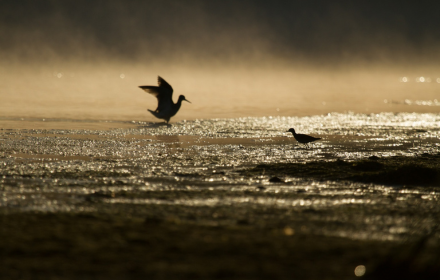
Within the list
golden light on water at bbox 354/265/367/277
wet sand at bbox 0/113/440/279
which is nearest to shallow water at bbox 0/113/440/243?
wet sand at bbox 0/113/440/279

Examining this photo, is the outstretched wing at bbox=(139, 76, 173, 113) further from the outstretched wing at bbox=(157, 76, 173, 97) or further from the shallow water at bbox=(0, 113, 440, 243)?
the shallow water at bbox=(0, 113, 440, 243)

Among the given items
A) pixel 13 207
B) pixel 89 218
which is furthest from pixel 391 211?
pixel 13 207

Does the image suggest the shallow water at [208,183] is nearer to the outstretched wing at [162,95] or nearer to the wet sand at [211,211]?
the wet sand at [211,211]

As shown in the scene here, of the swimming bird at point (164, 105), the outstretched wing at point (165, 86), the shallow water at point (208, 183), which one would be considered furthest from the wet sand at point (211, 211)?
the outstretched wing at point (165, 86)

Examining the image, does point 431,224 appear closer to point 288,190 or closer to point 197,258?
point 288,190

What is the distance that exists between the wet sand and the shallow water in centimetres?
2

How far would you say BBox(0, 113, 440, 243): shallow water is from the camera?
14.9 ft

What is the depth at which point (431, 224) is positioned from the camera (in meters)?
4.35

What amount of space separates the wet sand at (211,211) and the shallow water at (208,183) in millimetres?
18

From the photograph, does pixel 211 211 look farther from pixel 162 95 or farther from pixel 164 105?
pixel 162 95

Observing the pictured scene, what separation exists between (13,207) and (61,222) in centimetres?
72

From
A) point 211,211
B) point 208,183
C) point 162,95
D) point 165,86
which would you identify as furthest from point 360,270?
point 165,86

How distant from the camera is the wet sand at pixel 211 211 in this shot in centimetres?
329

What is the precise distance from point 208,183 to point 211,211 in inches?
52.6
